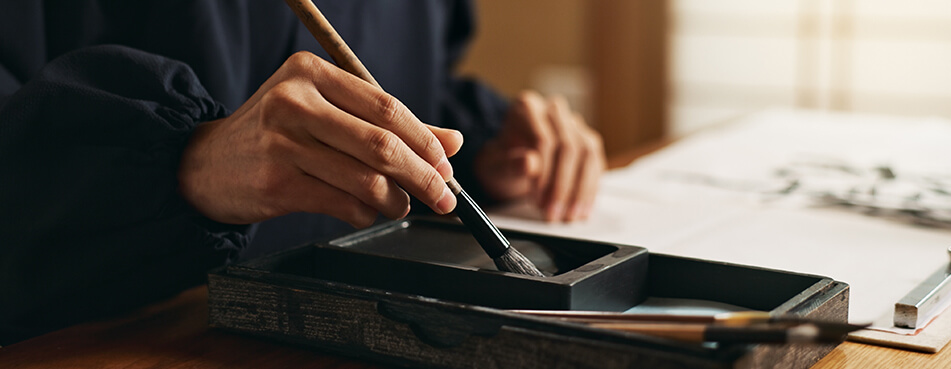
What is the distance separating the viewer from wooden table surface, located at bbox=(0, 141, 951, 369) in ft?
1.98

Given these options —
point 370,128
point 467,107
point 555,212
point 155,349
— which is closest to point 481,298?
point 370,128

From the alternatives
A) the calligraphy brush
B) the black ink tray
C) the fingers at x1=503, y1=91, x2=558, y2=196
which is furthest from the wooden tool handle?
the fingers at x1=503, y1=91, x2=558, y2=196

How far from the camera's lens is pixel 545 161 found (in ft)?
3.78

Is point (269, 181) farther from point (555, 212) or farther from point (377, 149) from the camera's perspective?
point (555, 212)

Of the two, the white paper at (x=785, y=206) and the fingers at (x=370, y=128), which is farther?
the white paper at (x=785, y=206)

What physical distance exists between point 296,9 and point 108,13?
0.34 m

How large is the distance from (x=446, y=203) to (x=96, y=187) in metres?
0.28

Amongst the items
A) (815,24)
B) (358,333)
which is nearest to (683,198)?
(358,333)

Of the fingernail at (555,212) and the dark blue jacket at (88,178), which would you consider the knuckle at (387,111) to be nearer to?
the dark blue jacket at (88,178)

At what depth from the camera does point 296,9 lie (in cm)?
62

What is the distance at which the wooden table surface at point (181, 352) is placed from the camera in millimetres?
603

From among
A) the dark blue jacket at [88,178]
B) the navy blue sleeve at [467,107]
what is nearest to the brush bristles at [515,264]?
the dark blue jacket at [88,178]

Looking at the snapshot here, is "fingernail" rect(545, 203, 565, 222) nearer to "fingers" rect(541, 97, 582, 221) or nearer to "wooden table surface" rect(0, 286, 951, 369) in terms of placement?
"fingers" rect(541, 97, 582, 221)

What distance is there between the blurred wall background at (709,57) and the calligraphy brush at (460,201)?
2.64 metres
